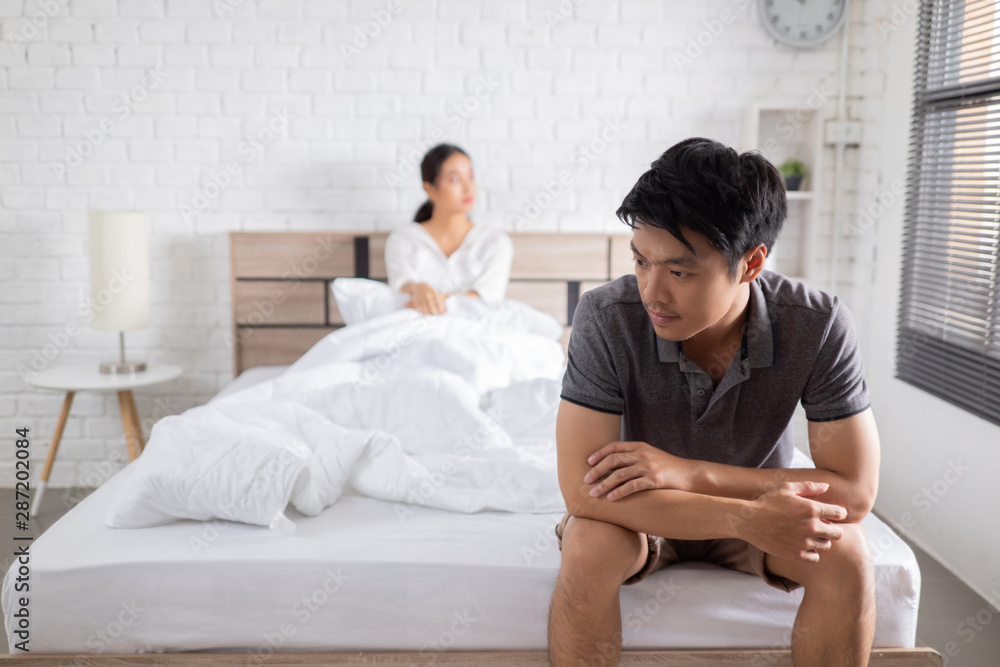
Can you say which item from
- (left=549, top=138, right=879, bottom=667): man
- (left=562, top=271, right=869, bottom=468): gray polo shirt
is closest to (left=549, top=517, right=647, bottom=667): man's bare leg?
(left=549, top=138, right=879, bottom=667): man

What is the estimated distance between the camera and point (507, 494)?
68.4 inches

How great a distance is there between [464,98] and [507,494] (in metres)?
2.01

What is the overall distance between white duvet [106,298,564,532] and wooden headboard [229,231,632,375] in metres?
0.64

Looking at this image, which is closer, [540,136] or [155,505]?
[155,505]

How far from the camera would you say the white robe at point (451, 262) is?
3.07 metres

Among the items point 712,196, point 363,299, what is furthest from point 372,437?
point 363,299

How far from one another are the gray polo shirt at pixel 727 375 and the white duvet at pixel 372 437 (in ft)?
1.30

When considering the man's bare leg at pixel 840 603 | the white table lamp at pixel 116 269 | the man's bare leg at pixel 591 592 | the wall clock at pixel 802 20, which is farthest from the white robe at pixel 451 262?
the man's bare leg at pixel 840 603

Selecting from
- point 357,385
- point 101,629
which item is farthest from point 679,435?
point 101,629

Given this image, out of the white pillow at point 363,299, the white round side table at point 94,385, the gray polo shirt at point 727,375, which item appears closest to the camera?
the gray polo shirt at point 727,375

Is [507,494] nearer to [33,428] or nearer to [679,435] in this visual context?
[679,435]

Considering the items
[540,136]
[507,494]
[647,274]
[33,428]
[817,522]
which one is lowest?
[33,428]

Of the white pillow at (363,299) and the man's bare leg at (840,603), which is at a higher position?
the white pillow at (363,299)

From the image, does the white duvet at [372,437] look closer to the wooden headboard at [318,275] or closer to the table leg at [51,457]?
the wooden headboard at [318,275]
